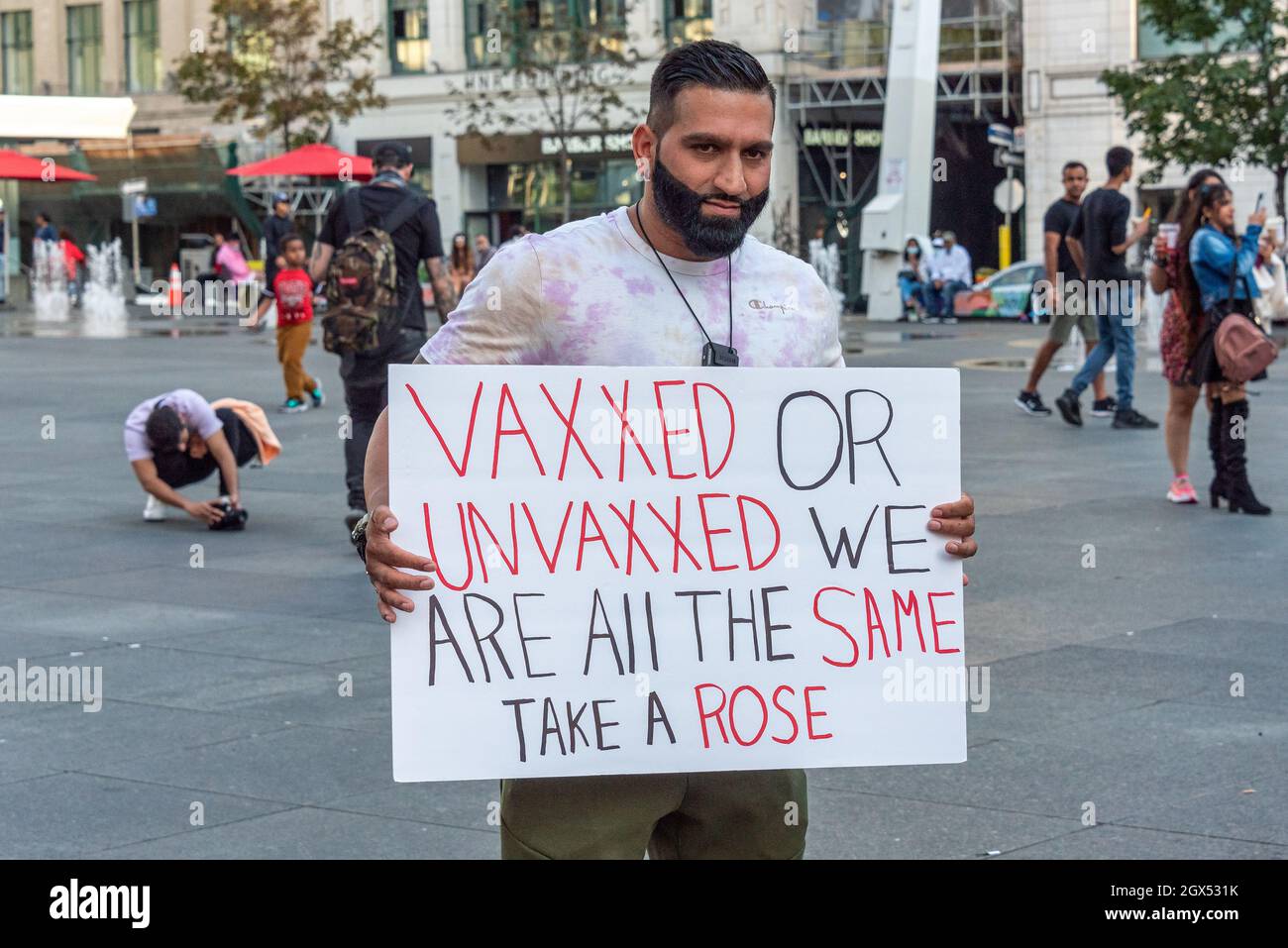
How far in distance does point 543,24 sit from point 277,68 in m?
6.14

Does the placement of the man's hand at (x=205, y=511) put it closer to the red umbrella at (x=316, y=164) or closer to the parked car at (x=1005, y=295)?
the parked car at (x=1005, y=295)

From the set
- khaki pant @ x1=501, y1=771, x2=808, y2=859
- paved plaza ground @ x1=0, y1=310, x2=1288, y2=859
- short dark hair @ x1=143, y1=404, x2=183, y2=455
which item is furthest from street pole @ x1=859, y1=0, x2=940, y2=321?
khaki pant @ x1=501, y1=771, x2=808, y2=859

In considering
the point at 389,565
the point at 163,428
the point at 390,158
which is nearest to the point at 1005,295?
the point at 390,158

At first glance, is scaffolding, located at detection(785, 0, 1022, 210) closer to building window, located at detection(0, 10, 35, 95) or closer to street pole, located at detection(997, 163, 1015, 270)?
street pole, located at detection(997, 163, 1015, 270)

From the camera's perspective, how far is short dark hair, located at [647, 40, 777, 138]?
320 centimetres

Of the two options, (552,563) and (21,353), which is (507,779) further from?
(21,353)

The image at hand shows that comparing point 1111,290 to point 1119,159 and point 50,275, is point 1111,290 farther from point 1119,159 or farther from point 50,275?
point 50,275

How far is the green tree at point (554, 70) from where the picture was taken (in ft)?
139

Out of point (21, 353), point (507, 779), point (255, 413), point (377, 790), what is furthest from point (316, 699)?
point (21, 353)

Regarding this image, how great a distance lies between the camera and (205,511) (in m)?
10.6

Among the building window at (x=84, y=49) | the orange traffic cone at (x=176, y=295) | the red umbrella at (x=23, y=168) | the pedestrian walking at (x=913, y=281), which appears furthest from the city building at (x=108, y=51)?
the pedestrian walking at (x=913, y=281)

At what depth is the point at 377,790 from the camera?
A: 5645 millimetres

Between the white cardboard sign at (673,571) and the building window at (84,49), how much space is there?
56.6m
